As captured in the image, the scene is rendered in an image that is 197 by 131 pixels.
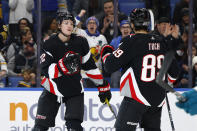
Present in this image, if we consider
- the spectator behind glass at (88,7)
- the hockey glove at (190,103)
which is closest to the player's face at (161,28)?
the spectator behind glass at (88,7)

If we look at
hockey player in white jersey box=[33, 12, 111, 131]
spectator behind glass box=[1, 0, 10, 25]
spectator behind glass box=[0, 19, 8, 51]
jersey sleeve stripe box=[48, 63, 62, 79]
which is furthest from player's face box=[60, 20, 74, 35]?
spectator behind glass box=[1, 0, 10, 25]

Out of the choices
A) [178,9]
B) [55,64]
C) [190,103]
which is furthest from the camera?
[178,9]

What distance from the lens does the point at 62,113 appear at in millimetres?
6301

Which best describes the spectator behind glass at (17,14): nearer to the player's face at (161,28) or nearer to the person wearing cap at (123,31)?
the person wearing cap at (123,31)

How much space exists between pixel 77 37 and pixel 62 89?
0.52m

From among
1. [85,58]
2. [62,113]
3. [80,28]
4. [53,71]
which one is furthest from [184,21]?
[53,71]

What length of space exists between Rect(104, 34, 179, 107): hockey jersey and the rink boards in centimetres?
212

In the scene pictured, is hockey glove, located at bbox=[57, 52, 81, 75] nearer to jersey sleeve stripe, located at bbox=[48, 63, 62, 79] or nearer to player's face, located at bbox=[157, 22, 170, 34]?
jersey sleeve stripe, located at bbox=[48, 63, 62, 79]

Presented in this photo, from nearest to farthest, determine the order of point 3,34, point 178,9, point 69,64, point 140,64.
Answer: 1. point 140,64
2. point 69,64
3. point 178,9
4. point 3,34

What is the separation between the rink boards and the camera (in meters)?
6.25

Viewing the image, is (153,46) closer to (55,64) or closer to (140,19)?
(140,19)

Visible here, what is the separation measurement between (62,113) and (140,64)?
7.88 feet

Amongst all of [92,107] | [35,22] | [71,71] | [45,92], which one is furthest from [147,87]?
[35,22]

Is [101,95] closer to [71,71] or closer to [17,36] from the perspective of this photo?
[71,71]
